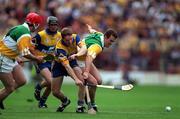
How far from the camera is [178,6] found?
1470 inches

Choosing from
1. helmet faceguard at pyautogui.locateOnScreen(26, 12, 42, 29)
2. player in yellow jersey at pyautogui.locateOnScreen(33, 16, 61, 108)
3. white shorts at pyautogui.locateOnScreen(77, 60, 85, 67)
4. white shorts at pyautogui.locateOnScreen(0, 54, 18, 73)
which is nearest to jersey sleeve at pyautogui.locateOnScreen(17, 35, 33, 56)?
white shorts at pyautogui.locateOnScreen(0, 54, 18, 73)

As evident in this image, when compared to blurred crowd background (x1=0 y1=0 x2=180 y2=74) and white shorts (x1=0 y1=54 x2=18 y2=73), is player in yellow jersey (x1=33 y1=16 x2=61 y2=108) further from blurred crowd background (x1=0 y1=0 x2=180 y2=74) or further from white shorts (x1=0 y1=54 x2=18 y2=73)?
blurred crowd background (x1=0 y1=0 x2=180 y2=74)

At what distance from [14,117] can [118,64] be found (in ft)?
62.9

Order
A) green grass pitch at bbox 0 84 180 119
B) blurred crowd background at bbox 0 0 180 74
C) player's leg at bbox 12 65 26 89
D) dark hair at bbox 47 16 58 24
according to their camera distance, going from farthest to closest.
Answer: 1. blurred crowd background at bbox 0 0 180 74
2. player's leg at bbox 12 65 26 89
3. dark hair at bbox 47 16 58 24
4. green grass pitch at bbox 0 84 180 119

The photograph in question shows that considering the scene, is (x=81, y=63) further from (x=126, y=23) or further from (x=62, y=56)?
(x=126, y=23)

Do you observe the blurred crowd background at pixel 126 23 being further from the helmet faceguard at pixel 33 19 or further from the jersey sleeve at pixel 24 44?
the jersey sleeve at pixel 24 44

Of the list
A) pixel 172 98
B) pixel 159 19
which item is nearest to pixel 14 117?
pixel 172 98

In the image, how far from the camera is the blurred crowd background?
34.9m

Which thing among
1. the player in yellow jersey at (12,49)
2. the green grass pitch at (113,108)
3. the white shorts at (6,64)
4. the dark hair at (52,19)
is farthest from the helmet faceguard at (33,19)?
the green grass pitch at (113,108)

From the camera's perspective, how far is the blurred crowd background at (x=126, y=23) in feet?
114

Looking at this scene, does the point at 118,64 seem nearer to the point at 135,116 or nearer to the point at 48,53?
the point at 48,53

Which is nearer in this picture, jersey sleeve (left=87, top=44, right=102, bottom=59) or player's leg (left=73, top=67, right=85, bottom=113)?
jersey sleeve (left=87, top=44, right=102, bottom=59)

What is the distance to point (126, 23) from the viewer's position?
3591 cm

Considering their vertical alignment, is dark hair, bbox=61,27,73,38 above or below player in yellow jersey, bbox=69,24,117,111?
above
